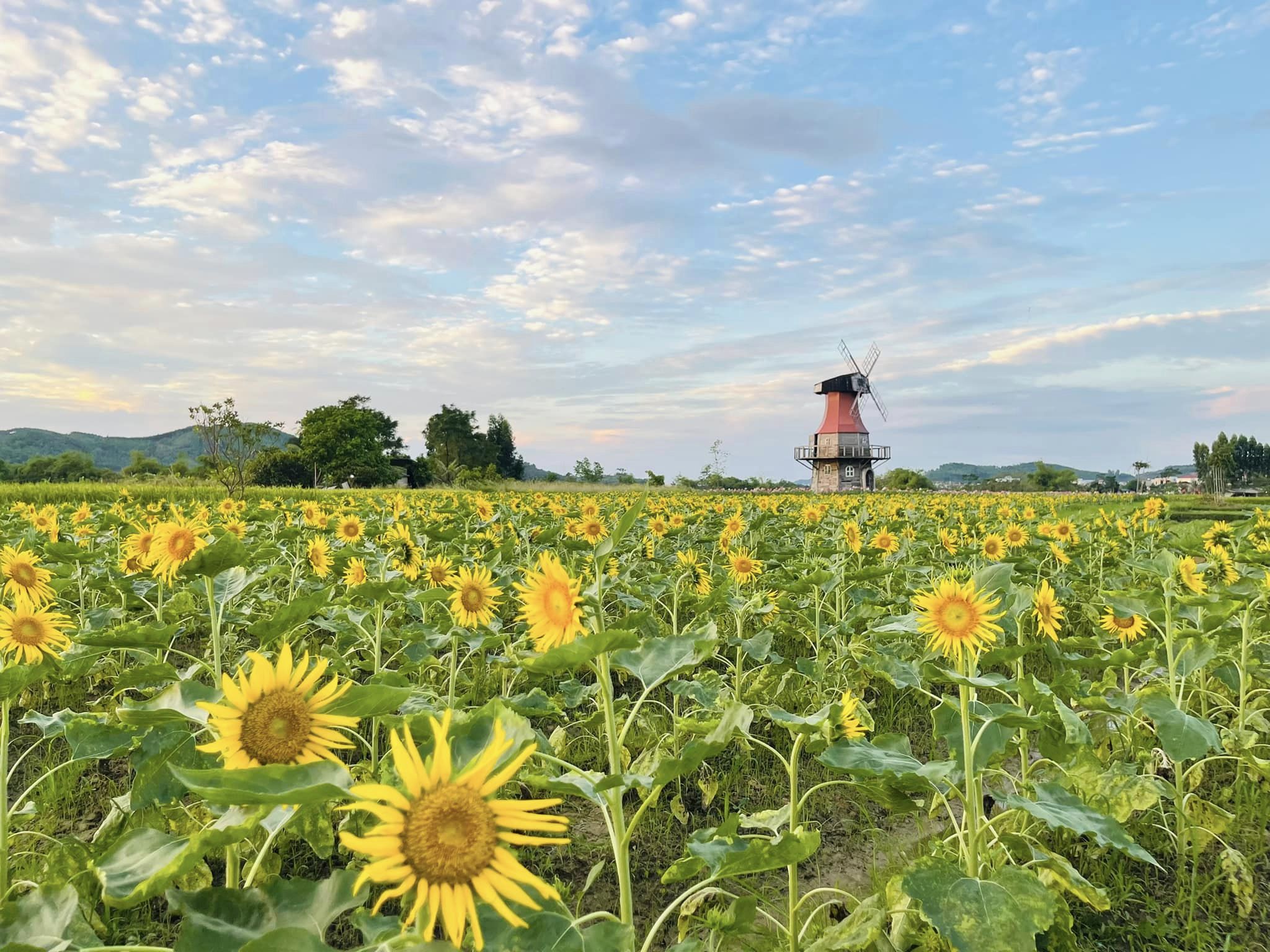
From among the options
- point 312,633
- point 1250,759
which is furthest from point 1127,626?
point 312,633

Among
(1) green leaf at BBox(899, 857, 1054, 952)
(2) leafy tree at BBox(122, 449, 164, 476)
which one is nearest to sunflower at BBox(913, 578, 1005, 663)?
(1) green leaf at BBox(899, 857, 1054, 952)

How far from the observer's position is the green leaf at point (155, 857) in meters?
1.17

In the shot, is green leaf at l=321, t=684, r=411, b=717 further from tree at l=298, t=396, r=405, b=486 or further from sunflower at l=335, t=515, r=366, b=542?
tree at l=298, t=396, r=405, b=486

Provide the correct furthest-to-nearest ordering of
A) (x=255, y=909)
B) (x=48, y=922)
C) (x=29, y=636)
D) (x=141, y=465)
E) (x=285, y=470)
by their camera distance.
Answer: (x=141, y=465)
(x=285, y=470)
(x=29, y=636)
(x=48, y=922)
(x=255, y=909)

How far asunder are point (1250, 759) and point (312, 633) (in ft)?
19.4

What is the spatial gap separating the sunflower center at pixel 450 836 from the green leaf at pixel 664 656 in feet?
3.13

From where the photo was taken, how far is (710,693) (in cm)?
293

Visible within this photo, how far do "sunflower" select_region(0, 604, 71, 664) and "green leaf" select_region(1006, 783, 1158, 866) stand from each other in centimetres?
291

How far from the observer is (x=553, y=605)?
192 centimetres

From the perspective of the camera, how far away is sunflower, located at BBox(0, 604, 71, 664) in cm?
245

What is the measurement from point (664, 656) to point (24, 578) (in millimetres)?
3002

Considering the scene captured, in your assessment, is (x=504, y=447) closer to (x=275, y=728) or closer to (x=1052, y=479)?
(x=1052, y=479)

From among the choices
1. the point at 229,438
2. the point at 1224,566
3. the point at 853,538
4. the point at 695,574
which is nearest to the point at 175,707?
the point at 695,574

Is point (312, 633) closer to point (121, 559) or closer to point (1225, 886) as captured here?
point (121, 559)
